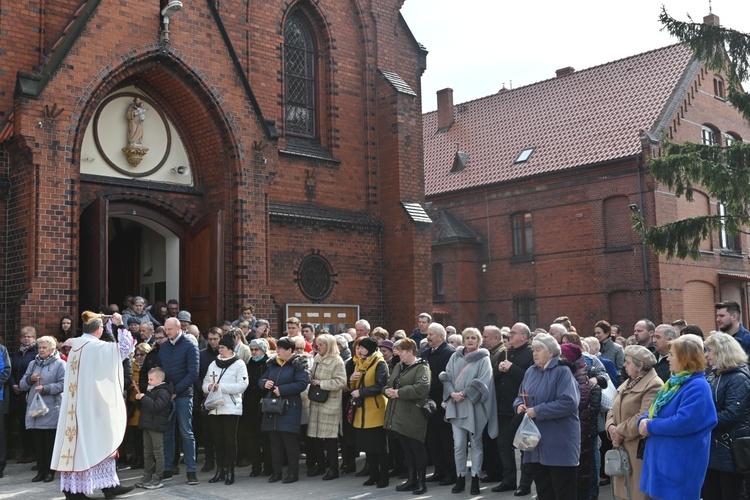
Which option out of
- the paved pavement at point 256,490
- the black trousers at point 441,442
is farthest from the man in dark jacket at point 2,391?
the black trousers at point 441,442

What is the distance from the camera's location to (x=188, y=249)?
51.8ft

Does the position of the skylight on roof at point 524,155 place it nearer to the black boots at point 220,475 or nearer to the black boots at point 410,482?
the black boots at point 220,475

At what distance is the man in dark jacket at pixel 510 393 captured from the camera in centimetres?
915

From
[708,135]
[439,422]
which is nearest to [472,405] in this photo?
[439,422]

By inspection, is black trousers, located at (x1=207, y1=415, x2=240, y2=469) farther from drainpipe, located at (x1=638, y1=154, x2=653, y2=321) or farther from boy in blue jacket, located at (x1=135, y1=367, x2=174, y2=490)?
drainpipe, located at (x1=638, y1=154, x2=653, y2=321)

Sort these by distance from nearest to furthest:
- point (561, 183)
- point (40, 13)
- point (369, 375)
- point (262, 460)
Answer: point (369, 375), point (262, 460), point (40, 13), point (561, 183)

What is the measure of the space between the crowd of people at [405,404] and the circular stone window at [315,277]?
16.3 feet

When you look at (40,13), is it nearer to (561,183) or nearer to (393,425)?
(393,425)

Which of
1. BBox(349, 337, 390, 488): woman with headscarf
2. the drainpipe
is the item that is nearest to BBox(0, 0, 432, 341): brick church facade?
BBox(349, 337, 390, 488): woman with headscarf

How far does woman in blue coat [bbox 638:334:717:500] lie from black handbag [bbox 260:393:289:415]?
5.09m

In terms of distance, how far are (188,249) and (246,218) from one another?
1.35 m

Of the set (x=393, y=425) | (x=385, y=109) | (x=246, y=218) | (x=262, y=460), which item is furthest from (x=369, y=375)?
(x=385, y=109)

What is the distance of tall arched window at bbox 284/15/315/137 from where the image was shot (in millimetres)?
18250

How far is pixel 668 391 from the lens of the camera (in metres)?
6.34
